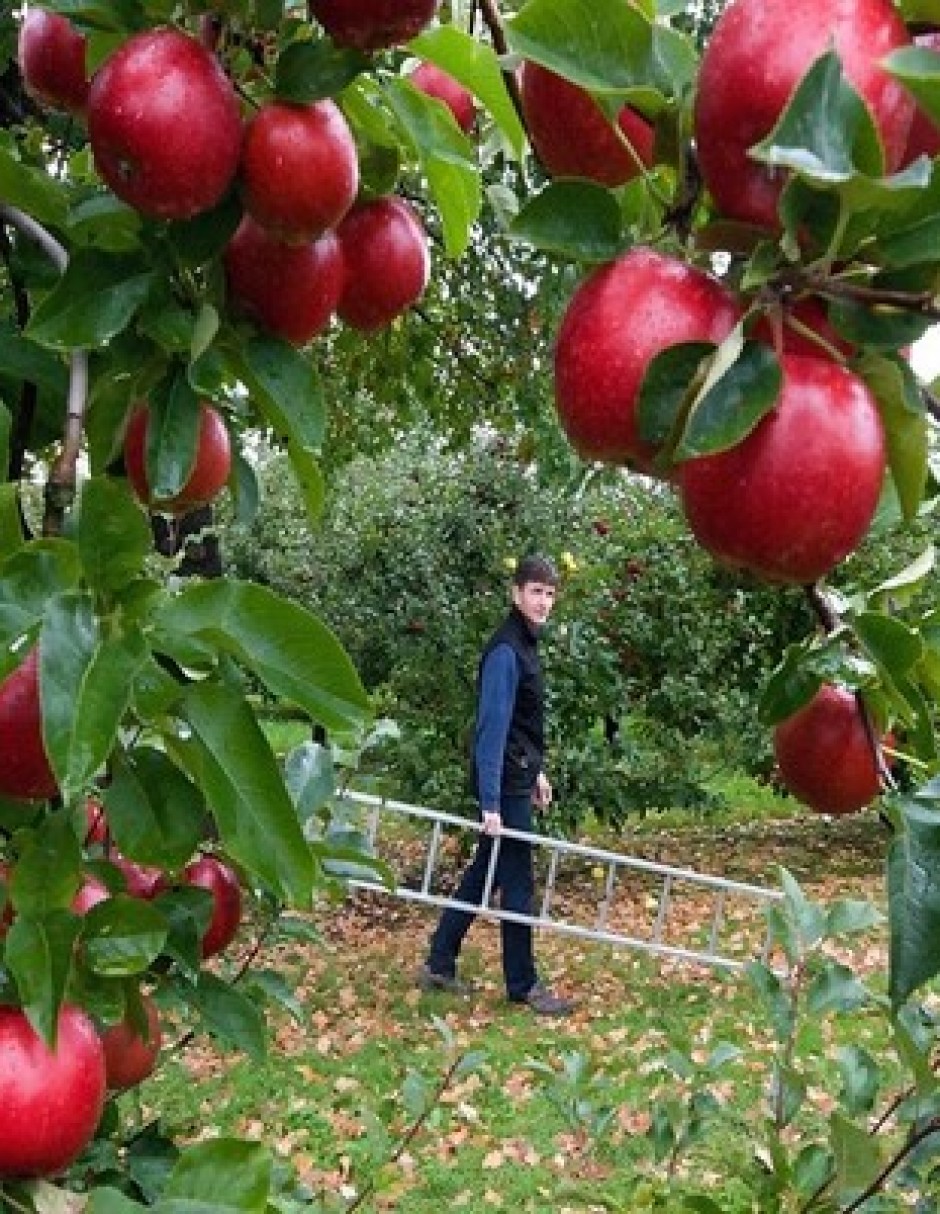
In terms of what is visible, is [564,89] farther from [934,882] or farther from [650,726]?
[650,726]

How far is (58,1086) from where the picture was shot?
34.7 inches

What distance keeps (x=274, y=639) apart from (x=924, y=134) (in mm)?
435

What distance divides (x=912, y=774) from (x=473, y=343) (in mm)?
4819

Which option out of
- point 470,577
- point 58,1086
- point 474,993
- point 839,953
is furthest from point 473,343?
point 58,1086

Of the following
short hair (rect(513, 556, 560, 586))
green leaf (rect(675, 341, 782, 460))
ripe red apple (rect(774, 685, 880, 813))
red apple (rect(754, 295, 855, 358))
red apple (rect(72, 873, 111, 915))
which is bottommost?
short hair (rect(513, 556, 560, 586))

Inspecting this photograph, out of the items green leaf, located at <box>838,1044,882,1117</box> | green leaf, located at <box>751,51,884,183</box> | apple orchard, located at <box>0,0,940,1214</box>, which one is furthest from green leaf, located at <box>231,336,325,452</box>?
green leaf, located at <box>838,1044,882,1117</box>

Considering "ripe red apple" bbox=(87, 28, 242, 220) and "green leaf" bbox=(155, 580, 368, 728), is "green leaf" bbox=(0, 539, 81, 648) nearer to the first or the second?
"green leaf" bbox=(155, 580, 368, 728)

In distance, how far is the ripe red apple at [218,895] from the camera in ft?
4.32

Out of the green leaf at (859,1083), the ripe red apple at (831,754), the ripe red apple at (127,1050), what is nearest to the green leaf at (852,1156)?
the green leaf at (859,1083)

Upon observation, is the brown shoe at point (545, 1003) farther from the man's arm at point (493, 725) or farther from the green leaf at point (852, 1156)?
the green leaf at point (852, 1156)

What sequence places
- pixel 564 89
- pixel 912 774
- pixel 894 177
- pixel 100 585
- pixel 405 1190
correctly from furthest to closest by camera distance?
pixel 405 1190 < pixel 912 774 < pixel 100 585 < pixel 564 89 < pixel 894 177

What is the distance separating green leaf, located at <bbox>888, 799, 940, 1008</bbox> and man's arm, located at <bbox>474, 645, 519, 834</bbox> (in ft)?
14.6

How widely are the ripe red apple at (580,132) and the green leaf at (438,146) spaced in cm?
34

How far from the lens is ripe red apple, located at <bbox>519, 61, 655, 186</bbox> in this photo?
74 cm
